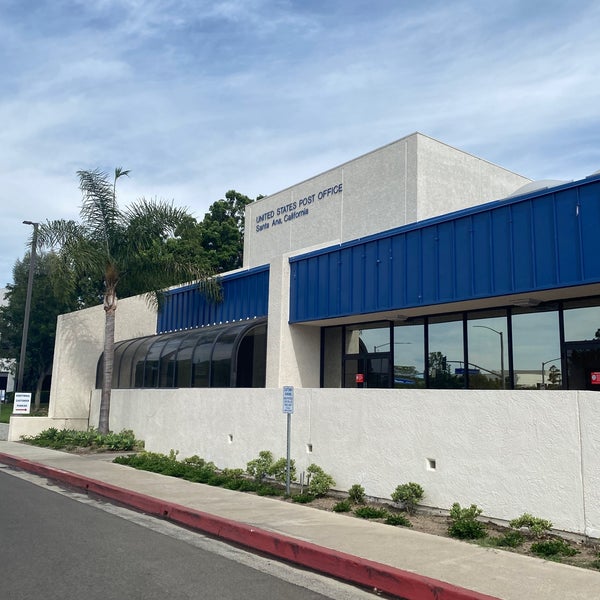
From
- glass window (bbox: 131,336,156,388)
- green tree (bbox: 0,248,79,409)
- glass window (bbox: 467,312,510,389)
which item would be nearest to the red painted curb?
glass window (bbox: 467,312,510,389)

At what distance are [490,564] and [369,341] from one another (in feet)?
33.9

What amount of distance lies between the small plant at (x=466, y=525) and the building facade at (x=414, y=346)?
30 cm

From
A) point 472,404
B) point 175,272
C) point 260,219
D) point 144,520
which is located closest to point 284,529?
point 144,520

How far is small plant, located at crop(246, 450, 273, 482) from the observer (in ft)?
42.5

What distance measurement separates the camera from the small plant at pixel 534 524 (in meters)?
8.08

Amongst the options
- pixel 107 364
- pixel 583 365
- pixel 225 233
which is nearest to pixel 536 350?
pixel 583 365

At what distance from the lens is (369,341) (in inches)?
675

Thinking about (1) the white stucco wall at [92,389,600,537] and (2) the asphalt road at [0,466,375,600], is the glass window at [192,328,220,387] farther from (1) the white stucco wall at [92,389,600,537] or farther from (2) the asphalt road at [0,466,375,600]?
(2) the asphalt road at [0,466,375,600]

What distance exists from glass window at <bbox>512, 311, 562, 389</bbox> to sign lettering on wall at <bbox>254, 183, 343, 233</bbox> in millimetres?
10025

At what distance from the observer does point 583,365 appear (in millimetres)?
12766

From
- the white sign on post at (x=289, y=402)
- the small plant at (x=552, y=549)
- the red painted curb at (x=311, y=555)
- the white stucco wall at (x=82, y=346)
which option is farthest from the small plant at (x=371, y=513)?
the white stucco wall at (x=82, y=346)

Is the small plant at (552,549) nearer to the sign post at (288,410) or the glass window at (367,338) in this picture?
the sign post at (288,410)

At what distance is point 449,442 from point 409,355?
637 cm

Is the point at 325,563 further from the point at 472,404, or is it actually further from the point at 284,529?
the point at 472,404
